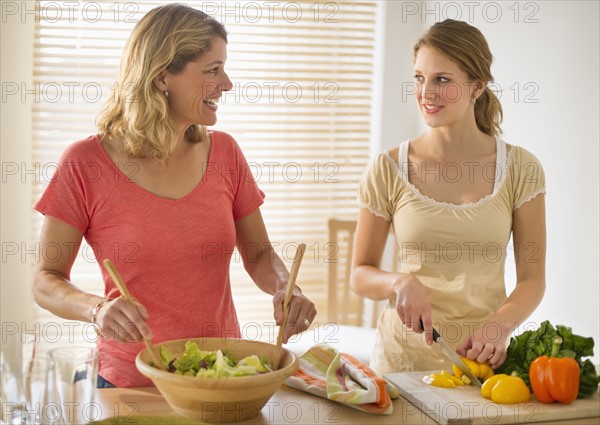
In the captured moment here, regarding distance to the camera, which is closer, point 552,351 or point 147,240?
point 552,351

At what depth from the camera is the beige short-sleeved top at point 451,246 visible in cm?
207

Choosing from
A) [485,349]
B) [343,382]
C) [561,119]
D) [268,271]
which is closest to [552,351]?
[485,349]

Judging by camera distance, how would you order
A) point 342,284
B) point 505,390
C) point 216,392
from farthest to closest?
1. point 342,284
2. point 505,390
3. point 216,392

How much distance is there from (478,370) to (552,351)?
0.53ft

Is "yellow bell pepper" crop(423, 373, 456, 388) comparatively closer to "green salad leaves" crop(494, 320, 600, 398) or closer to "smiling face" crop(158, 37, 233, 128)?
"green salad leaves" crop(494, 320, 600, 398)

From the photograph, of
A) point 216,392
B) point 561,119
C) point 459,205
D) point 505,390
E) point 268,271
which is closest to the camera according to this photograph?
point 216,392

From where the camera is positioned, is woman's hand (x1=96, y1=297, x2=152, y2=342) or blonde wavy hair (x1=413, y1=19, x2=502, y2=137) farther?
blonde wavy hair (x1=413, y1=19, x2=502, y2=137)

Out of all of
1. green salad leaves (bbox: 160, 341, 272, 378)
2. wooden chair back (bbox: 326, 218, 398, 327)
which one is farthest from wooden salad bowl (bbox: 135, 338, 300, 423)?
wooden chair back (bbox: 326, 218, 398, 327)

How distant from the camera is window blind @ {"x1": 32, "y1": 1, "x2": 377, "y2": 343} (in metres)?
3.82

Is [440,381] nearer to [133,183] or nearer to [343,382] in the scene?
[343,382]

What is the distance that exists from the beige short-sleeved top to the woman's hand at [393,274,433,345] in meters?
0.30

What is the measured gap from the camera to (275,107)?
4.14m

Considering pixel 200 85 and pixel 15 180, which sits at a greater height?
pixel 200 85

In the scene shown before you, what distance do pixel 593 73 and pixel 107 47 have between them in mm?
2282
